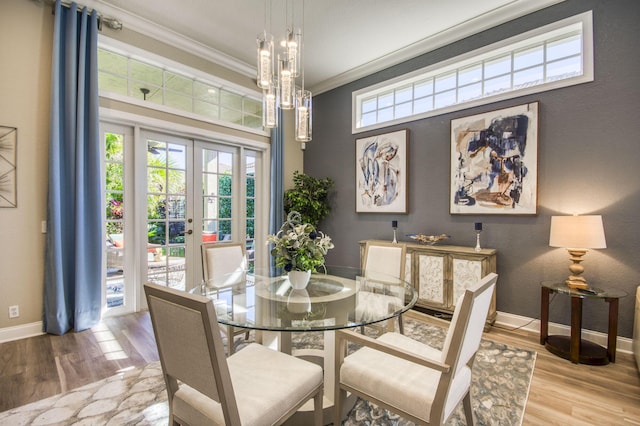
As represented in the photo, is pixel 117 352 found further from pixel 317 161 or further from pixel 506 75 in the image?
pixel 506 75

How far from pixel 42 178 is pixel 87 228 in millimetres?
597

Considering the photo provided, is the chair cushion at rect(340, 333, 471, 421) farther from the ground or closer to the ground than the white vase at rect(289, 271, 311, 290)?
closer to the ground

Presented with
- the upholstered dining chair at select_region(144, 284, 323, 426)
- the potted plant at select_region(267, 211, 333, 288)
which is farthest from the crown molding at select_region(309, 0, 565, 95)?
the upholstered dining chair at select_region(144, 284, 323, 426)

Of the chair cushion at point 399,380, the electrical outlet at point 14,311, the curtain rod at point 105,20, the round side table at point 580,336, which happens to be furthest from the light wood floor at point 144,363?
the curtain rod at point 105,20

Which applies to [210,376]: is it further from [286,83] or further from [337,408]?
[286,83]

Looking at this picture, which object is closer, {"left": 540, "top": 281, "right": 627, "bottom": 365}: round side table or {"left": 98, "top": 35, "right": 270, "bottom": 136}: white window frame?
{"left": 540, "top": 281, "right": 627, "bottom": 365}: round side table

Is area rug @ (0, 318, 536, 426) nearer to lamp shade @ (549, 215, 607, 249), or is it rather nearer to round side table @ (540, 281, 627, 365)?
round side table @ (540, 281, 627, 365)

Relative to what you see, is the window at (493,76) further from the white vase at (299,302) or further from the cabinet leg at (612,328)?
the white vase at (299,302)

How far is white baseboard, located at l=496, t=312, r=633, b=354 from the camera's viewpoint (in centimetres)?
257

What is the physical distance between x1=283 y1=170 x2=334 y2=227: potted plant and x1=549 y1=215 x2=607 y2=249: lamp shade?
297cm

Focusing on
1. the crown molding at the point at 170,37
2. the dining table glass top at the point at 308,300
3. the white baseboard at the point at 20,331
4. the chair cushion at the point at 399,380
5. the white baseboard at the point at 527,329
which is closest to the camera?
the chair cushion at the point at 399,380

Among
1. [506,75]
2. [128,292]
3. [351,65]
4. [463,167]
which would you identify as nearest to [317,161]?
[351,65]

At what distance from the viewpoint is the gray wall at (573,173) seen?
2.58m

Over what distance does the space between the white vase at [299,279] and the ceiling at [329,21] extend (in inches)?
107
